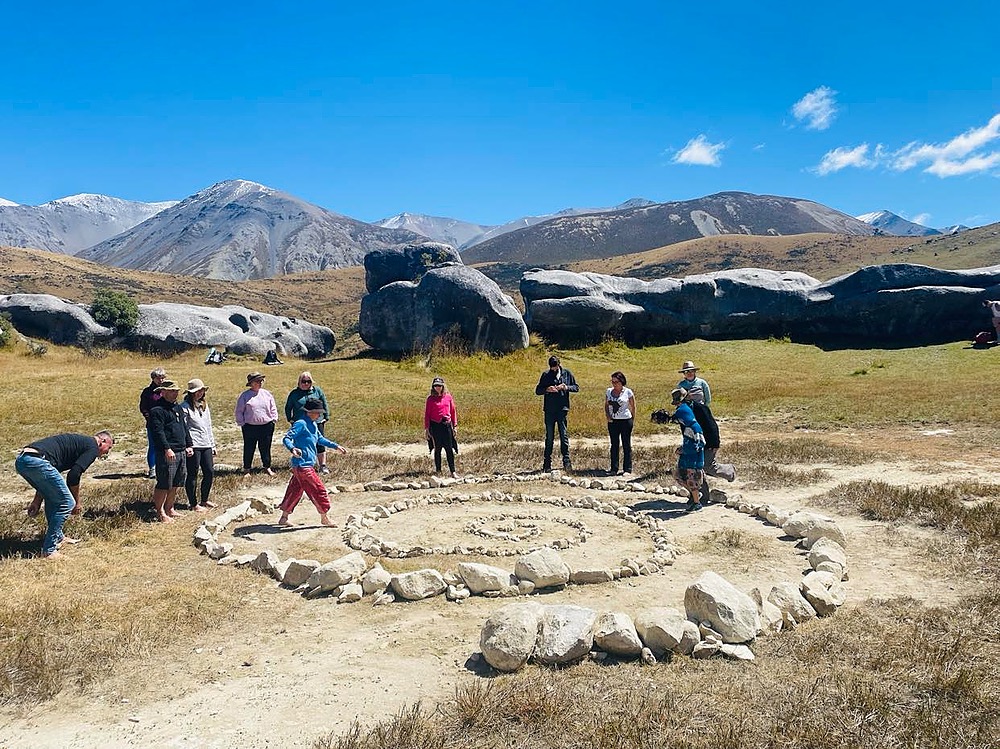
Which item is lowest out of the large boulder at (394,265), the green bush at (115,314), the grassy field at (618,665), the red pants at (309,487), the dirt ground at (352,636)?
the dirt ground at (352,636)

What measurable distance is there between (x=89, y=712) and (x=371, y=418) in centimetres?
1437

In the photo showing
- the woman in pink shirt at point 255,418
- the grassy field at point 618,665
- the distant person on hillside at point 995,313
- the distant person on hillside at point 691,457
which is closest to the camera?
the grassy field at point 618,665

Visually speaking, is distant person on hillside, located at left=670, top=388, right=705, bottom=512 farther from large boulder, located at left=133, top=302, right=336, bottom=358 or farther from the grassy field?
large boulder, located at left=133, top=302, right=336, bottom=358

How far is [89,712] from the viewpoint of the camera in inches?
177

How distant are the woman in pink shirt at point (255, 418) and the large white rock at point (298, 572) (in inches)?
229

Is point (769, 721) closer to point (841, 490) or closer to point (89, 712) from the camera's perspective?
point (89, 712)

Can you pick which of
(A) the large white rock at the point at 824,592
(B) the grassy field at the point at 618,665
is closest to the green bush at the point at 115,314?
(B) the grassy field at the point at 618,665

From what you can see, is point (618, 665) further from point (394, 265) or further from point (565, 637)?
point (394, 265)

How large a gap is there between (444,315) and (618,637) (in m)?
28.7

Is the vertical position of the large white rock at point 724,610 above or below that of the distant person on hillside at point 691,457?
below

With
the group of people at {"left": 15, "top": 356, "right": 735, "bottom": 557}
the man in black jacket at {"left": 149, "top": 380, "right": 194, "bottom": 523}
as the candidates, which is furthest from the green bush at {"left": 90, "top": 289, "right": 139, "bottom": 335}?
the man in black jacket at {"left": 149, "top": 380, "right": 194, "bottom": 523}

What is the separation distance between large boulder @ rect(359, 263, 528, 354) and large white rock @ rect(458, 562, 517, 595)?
2629 cm

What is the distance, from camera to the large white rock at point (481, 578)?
6605 millimetres

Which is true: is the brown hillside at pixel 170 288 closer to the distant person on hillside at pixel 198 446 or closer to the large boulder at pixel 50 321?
the large boulder at pixel 50 321
